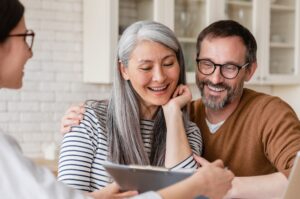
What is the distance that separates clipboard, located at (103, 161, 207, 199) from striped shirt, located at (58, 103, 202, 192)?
0.28 meters

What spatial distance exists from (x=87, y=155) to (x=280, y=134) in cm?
72

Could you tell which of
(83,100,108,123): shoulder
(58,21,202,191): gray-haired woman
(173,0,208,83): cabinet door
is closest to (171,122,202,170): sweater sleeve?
(58,21,202,191): gray-haired woman

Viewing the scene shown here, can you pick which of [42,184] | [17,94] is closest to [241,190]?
[42,184]

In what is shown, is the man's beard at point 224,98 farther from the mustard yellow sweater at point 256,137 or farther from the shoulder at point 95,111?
the shoulder at point 95,111

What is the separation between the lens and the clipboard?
1.45 meters

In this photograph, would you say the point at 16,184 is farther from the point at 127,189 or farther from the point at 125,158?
the point at 125,158

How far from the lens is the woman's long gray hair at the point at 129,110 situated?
193 cm

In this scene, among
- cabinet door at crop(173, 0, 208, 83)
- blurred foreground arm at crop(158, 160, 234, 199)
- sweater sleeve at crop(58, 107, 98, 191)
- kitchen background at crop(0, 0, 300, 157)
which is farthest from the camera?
cabinet door at crop(173, 0, 208, 83)

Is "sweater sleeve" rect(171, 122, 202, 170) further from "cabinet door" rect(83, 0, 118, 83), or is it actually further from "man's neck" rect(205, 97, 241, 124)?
"cabinet door" rect(83, 0, 118, 83)

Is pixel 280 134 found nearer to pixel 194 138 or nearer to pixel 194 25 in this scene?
pixel 194 138

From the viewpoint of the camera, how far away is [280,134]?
6.65ft

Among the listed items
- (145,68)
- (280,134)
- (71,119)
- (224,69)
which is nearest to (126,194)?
(71,119)

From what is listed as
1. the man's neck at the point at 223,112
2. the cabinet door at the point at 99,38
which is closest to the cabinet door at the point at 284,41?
the cabinet door at the point at 99,38

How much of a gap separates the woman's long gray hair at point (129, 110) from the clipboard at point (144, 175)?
347 mm
